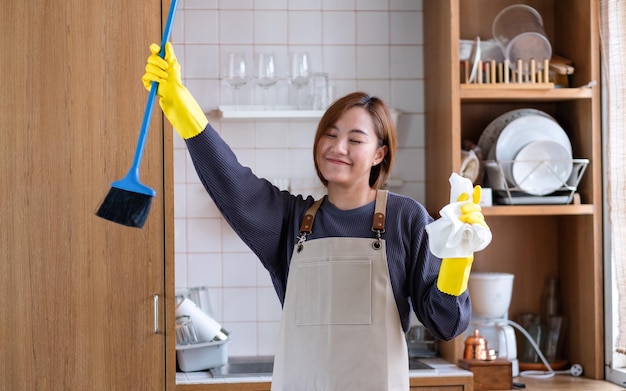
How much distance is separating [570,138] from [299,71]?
102 cm

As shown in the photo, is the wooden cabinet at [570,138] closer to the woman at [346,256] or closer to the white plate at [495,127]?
the white plate at [495,127]

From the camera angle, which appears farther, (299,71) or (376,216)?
(299,71)

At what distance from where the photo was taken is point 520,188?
3.19 meters

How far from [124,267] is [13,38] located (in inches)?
28.8

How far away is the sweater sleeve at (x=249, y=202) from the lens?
6.50 ft

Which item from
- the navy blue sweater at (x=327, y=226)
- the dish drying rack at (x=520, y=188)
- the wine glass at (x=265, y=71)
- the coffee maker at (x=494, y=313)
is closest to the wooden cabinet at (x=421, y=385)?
the coffee maker at (x=494, y=313)

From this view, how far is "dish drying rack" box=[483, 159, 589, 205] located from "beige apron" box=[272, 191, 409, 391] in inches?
47.6

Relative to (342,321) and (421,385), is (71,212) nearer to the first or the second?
(342,321)

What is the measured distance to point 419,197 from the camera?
351cm

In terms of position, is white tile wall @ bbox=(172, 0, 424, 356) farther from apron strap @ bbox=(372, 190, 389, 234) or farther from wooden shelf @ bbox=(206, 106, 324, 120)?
apron strap @ bbox=(372, 190, 389, 234)

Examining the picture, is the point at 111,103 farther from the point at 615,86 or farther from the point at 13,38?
the point at 615,86

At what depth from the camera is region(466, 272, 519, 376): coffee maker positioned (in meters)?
3.23

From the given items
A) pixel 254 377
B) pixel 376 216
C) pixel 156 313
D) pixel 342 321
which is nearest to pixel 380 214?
pixel 376 216

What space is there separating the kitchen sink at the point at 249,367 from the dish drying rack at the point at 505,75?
0.95 meters
